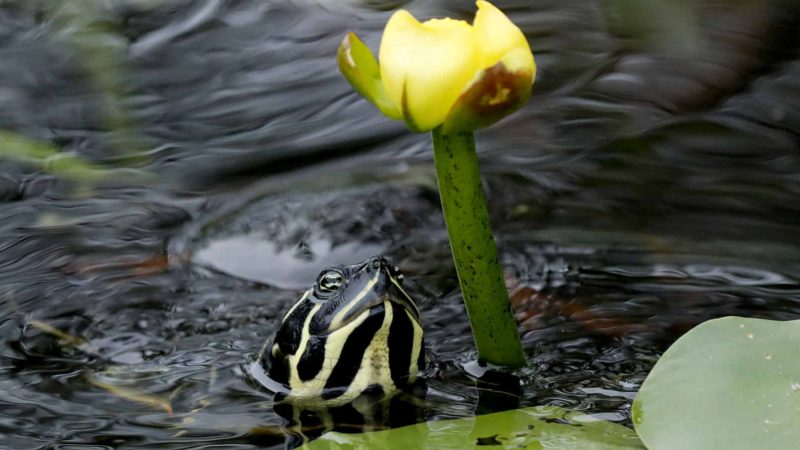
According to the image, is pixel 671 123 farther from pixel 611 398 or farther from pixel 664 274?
pixel 611 398

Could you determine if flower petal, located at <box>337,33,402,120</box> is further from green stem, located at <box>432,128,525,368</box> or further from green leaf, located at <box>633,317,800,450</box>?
green leaf, located at <box>633,317,800,450</box>

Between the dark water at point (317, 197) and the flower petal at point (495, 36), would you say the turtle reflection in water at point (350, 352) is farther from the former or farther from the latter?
the flower petal at point (495, 36)

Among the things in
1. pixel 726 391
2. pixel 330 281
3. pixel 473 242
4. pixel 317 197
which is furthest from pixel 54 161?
pixel 726 391

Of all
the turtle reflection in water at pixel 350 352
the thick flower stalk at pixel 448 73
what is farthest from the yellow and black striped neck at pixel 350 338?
the thick flower stalk at pixel 448 73

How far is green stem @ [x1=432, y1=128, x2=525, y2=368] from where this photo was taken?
1445 mm

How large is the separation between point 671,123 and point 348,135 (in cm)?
82

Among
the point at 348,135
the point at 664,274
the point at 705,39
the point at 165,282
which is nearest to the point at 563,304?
the point at 664,274

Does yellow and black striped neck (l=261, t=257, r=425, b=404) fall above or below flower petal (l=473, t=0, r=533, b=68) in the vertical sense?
below

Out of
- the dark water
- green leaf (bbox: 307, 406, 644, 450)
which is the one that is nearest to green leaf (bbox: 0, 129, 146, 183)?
the dark water

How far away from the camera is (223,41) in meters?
3.63

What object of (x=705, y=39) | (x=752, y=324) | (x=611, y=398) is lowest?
(x=611, y=398)

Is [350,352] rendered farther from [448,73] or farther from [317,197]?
[317,197]

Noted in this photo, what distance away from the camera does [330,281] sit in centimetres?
192

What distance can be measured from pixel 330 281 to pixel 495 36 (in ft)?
2.29
